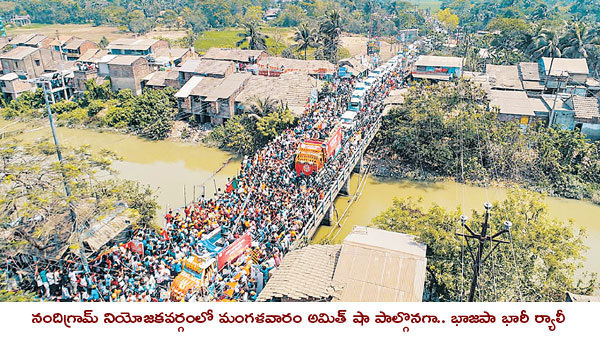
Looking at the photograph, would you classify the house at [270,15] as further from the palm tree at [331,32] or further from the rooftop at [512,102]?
the rooftop at [512,102]

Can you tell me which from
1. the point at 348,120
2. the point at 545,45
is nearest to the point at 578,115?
the point at 348,120

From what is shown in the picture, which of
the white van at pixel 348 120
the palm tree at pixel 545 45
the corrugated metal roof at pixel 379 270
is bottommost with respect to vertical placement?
the white van at pixel 348 120

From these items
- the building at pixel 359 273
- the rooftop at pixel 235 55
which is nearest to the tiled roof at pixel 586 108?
the building at pixel 359 273

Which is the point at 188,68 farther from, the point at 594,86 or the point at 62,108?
the point at 594,86

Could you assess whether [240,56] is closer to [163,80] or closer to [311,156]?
[163,80]

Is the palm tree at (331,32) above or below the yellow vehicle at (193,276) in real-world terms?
above

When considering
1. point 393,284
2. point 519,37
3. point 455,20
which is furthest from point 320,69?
point 455,20

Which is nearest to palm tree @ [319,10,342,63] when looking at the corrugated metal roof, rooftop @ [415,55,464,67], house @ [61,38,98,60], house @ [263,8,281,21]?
rooftop @ [415,55,464,67]
